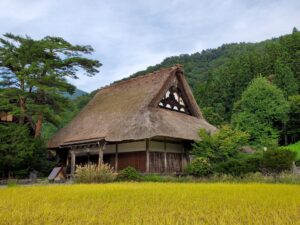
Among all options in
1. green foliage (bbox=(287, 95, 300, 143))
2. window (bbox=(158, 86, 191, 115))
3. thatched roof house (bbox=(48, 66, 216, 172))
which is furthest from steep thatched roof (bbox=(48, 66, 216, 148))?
green foliage (bbox=(287, 95, 300, 143))

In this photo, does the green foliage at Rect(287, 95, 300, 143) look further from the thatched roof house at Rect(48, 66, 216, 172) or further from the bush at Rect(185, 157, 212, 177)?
the bush at Rect(185, 157, 212, 177)

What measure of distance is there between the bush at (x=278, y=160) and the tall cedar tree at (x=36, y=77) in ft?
38.1

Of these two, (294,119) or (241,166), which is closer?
(241,166)

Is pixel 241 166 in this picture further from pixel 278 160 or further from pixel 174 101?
pixel 174 101

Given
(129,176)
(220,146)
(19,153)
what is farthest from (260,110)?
(19,153)

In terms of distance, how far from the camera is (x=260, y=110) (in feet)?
102

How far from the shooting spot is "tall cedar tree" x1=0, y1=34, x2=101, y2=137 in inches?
722

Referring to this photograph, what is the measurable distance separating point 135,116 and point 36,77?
649cm

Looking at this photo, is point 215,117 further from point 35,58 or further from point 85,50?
point 35,58

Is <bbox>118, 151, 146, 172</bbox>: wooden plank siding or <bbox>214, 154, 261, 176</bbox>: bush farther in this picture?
<bbox>118, 151, 146, 172</bbox>: wooden plank siding

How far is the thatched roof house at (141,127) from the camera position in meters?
16.0

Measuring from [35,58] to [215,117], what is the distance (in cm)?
2173

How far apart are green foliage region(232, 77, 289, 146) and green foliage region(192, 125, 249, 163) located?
46.9 ft

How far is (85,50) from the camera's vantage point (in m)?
20.7
